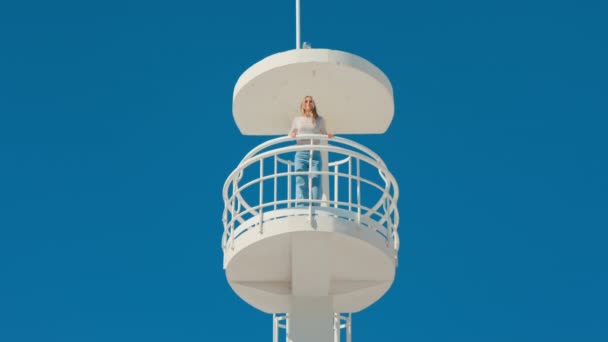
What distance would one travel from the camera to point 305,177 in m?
22.2

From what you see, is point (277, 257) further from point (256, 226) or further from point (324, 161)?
point (324, 161)

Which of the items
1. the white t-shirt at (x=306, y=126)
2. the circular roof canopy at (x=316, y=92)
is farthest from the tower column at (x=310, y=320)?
the circular roof canopy at (x=316, y=92)

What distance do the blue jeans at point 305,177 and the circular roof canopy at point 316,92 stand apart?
5.42ft

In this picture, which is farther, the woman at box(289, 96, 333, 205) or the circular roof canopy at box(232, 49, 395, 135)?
the circular roof canopy at box(232, 49, 395, 135)

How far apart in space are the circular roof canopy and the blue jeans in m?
1.65

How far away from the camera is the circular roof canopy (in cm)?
2366

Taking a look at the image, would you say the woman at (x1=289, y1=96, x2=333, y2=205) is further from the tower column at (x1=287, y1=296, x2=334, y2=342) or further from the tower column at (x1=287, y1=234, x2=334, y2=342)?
the tower column at (x1=287, y1=296, x2=334, y2=342)

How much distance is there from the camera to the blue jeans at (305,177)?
2189cm

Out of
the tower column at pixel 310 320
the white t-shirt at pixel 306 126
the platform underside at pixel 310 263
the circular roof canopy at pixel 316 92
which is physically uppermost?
the circular roof canopy at pixel 316 92

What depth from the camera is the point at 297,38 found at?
25047 millimetres

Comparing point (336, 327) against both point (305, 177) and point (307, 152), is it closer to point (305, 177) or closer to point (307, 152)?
point (305, 177)

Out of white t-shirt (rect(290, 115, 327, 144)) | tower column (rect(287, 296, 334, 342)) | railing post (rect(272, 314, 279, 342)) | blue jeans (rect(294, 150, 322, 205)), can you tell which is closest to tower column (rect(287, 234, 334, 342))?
tower column (rect(287, 296, 334, 342))

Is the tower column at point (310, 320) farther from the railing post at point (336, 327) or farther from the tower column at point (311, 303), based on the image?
the railing post at point (336, 327)

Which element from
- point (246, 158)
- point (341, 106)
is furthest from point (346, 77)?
point (246, 158)
